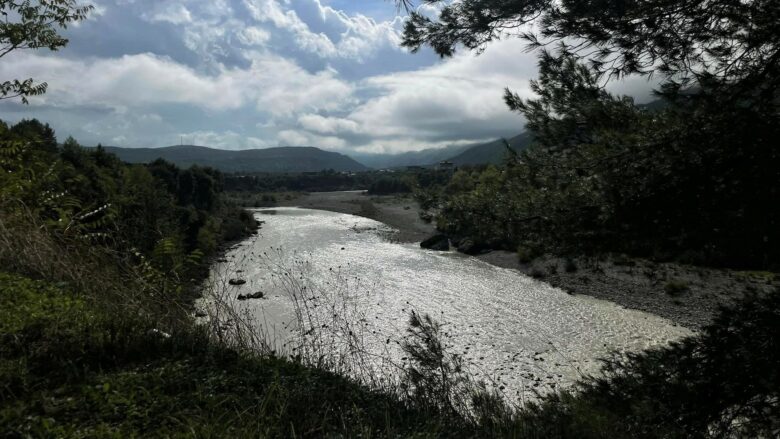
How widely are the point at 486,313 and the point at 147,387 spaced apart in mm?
19404

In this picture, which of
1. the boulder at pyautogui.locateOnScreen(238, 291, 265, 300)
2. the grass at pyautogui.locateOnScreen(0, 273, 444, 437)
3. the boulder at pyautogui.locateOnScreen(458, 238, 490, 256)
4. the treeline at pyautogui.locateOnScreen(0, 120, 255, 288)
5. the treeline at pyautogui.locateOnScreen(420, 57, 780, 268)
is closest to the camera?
the grass at pyautogui.locateOnScreen(0, 273, 444, 437)

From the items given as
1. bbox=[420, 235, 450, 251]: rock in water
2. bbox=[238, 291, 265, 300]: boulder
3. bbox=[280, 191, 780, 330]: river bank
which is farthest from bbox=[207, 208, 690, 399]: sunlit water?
bbox=[420, 235, 450, 251]: rock in water

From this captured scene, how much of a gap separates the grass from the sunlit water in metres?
4.56

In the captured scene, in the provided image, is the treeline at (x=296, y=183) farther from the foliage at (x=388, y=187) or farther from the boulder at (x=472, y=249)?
the boulder at (x=472, y=249)

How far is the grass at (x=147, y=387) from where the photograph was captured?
250 centimetres

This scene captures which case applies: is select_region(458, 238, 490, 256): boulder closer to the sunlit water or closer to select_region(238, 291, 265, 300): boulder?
the sunlit water

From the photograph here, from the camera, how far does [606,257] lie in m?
5.05

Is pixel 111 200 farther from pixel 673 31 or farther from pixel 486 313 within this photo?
pixel 486 313

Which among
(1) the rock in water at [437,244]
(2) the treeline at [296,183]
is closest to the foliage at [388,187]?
(2) the treeline at [296,183]

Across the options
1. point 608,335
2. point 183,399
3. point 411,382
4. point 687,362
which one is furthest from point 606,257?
point 608,335

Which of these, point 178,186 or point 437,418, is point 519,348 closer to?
point 437,418

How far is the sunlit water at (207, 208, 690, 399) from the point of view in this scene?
14.7 m

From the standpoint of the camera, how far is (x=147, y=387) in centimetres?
289

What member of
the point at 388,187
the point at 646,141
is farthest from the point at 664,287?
the point at 388,187
